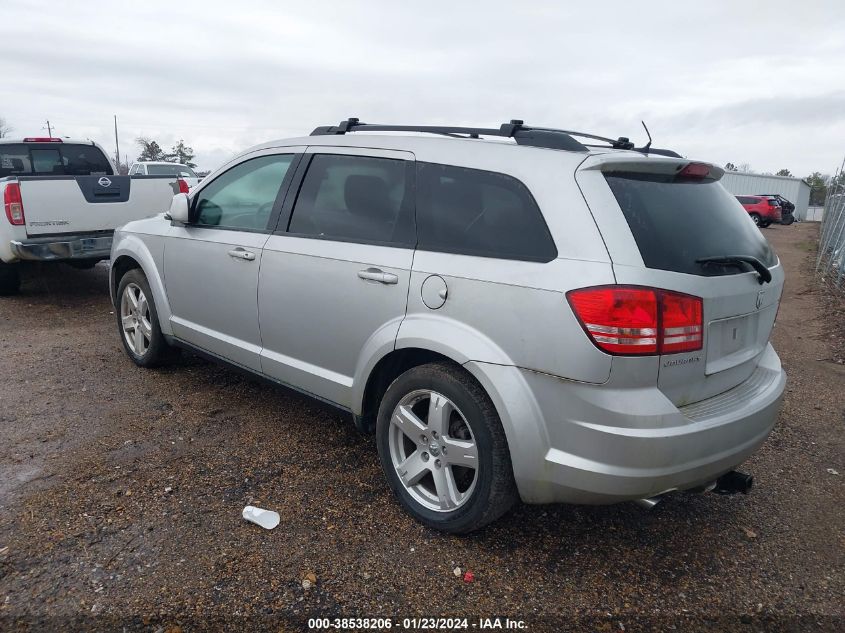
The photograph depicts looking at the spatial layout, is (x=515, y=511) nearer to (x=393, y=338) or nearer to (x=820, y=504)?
(x=393, y=338)

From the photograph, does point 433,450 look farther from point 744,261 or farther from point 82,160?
point 82,160

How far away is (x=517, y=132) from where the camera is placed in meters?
2.95

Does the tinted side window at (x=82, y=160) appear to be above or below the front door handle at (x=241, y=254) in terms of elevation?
above

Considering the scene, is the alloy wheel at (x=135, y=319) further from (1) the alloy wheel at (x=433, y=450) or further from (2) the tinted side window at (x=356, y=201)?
(1) the alloy wheel at (x=433, y=450)

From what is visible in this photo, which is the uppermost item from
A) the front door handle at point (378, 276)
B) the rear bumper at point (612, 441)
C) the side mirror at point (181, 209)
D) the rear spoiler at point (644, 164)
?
the rear spoiler at point (644, 164)

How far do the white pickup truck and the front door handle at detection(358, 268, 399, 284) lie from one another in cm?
498

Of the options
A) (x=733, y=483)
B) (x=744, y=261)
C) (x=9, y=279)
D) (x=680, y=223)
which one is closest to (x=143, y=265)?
(x=680, y=223)

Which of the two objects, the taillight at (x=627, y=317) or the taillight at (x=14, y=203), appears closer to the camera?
the taillight at (x=627, y=317)

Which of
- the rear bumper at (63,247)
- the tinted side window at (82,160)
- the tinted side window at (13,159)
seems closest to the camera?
the rear bumper at (63,247)

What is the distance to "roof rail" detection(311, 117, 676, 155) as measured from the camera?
2723 mm

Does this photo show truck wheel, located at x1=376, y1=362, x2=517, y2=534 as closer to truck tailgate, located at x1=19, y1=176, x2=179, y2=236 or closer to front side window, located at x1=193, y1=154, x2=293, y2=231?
A: front side window, located at x1=193, y1=154, x2=293, y2=231

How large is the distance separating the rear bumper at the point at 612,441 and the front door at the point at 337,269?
80cm

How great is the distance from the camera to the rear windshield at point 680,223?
245 cm

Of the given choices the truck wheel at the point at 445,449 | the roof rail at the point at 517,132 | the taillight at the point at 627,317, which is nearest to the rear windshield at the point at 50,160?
the roof rail at the point at 517,132
